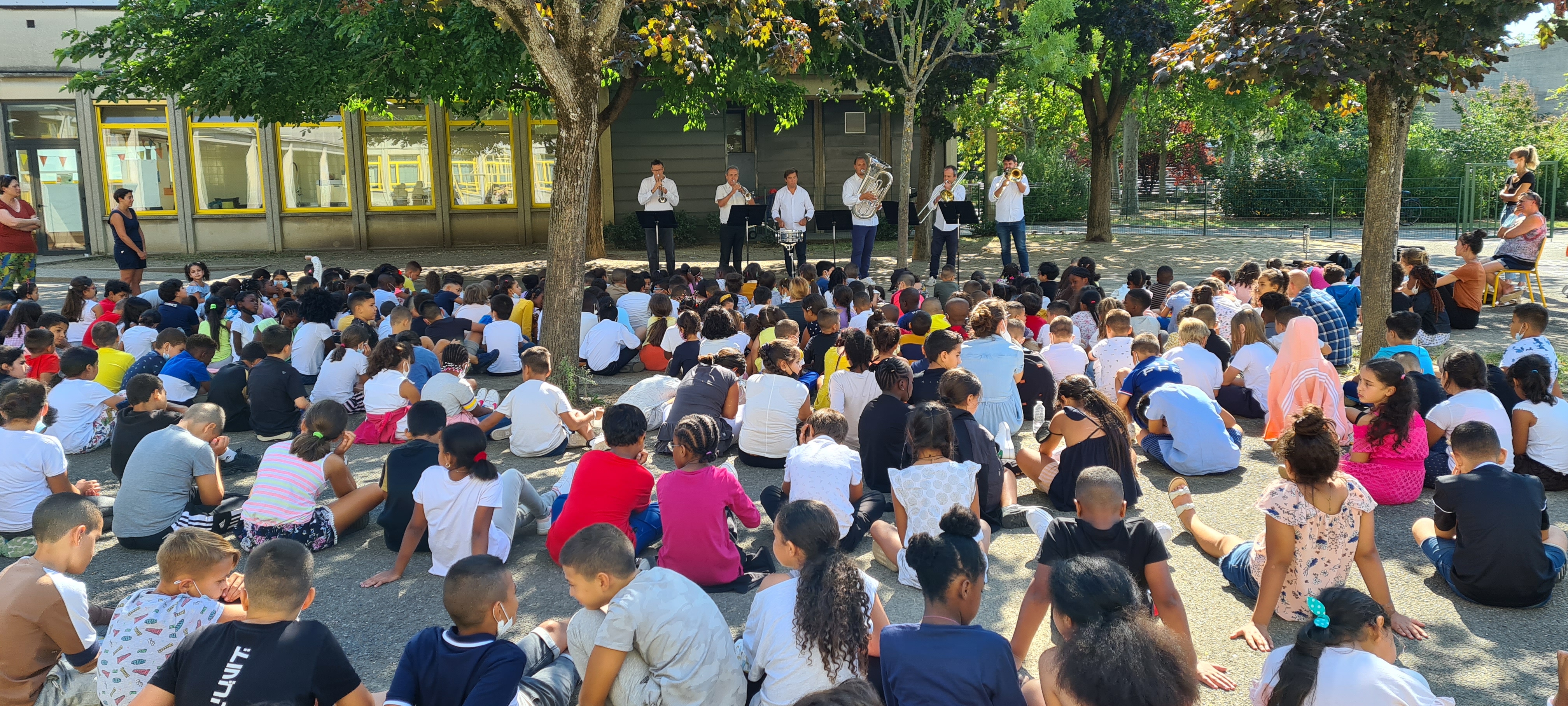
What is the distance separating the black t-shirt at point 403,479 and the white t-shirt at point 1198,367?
4778 mm

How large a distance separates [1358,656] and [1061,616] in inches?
32.7

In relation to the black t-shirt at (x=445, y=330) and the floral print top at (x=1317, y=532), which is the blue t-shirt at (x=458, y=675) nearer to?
the floral print top at (x=1317, y=532)

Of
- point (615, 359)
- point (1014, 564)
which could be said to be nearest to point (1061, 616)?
point (1014, 564)

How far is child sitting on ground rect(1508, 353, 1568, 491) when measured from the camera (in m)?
5.80

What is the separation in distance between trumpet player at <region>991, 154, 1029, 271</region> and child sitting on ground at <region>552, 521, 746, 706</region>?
10914mm

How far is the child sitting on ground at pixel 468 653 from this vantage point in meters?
3.31

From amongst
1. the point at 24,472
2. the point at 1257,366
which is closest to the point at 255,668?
the point at 24,472

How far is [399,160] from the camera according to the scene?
20.7 metres

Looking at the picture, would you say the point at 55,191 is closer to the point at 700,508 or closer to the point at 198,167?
the point at 198,167

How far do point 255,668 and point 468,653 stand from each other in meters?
0.61

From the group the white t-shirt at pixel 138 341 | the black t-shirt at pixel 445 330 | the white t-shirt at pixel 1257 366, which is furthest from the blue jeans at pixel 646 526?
the white t-shirt at pixel 138 341

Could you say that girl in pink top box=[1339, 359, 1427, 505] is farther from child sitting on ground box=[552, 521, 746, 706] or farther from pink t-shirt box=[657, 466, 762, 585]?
child sitting on ground box=[552, 521, 746, 706]

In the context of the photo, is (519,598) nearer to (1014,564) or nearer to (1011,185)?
(1014,564)

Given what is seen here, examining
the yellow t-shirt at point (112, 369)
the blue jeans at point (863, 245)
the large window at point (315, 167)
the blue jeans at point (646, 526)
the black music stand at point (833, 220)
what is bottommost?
the blue jeans at point (646, 526)
